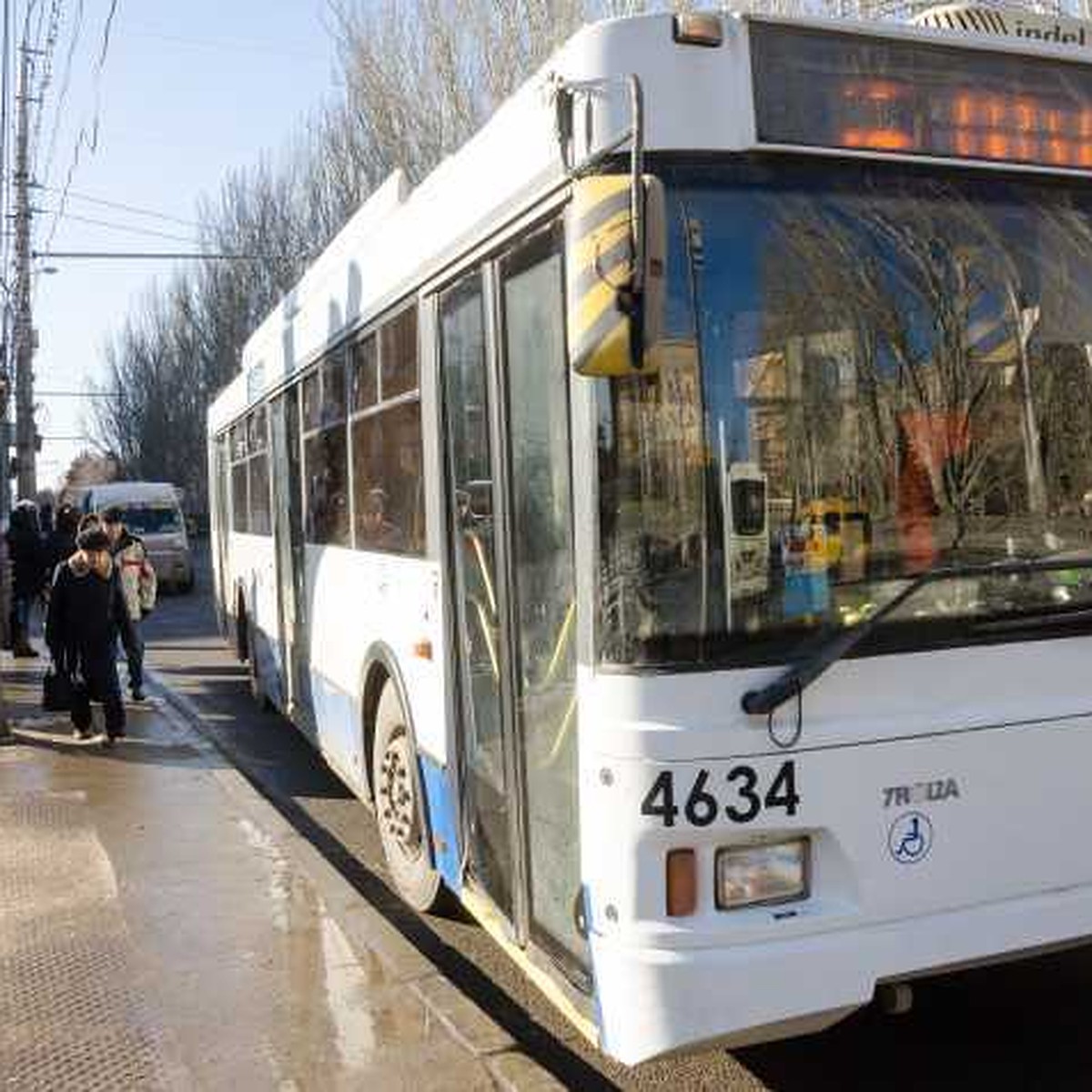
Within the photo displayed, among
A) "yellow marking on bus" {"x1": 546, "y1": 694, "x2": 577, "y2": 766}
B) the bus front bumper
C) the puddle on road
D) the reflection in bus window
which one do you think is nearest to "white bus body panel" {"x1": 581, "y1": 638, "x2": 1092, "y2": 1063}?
the bus front bumper

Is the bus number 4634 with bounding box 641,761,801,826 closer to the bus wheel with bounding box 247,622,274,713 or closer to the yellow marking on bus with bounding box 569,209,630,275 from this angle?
the yellow marking on bus with bounding box 569,209,630,275

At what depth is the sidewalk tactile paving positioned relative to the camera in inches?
167

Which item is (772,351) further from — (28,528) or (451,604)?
(28,528)

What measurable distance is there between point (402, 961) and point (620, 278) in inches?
117

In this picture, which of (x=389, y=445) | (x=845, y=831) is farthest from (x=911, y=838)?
(x=389, y=445)

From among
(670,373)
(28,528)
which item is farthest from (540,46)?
(670,373)

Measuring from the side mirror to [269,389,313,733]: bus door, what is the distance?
16.8ft

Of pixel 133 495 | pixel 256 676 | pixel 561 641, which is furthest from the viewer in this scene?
pixel 133 495

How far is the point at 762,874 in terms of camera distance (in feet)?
10.7

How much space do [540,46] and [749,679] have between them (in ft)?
56.7

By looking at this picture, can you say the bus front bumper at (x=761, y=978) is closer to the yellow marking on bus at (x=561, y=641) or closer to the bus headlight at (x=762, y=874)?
the bus headlight at (x=762, y=874)

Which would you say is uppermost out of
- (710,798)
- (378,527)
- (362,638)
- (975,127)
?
(975,127)

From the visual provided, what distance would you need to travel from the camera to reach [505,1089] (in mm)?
3920

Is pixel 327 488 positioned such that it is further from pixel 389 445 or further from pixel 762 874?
pixel 762 874
